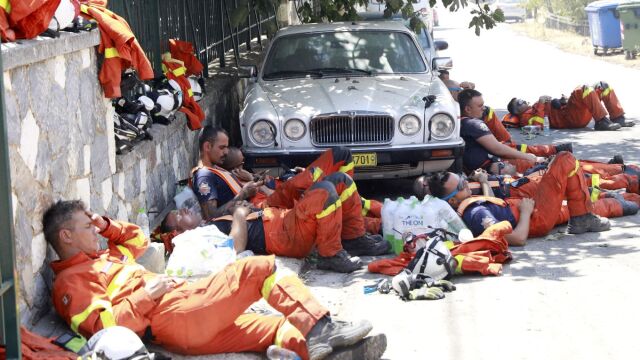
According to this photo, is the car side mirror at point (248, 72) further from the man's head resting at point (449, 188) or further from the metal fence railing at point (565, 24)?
the metal fence railing at point (565, 24)

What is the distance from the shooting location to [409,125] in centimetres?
996

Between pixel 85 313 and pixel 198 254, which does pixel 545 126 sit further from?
pixel 85 313

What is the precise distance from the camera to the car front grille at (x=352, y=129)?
9906 millimetres

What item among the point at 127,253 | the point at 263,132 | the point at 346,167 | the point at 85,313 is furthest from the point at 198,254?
the point at 263,132

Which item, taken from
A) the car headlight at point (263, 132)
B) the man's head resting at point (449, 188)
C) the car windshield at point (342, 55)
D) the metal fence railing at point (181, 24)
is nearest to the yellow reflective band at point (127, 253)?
the metal fence railing at point (181, 24)

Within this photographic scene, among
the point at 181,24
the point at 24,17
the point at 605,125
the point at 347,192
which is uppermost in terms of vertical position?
the point at 181,24

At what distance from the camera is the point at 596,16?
26.8 metres

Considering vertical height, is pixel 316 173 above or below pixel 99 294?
above

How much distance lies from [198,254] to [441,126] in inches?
150

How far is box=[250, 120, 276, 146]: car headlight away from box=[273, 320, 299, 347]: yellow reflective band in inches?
178

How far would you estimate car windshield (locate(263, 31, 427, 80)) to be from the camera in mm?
11245

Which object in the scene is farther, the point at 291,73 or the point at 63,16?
the point at 291,73

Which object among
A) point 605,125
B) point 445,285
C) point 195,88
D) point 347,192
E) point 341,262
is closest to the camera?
point 445,285

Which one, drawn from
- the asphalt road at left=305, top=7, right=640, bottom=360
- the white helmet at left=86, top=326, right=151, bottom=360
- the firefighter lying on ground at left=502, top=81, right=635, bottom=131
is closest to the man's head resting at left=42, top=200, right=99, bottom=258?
the white helmet at left=86, top=326, right=151, bottom=360
